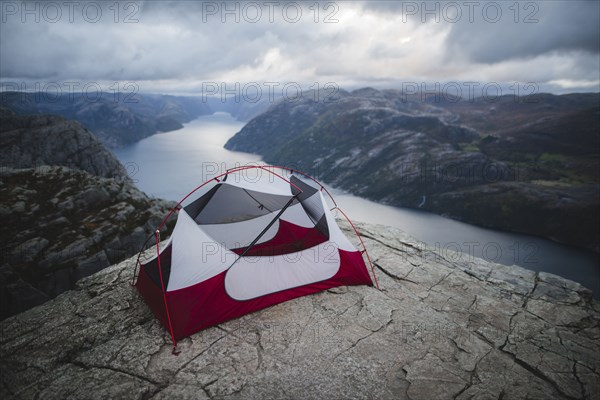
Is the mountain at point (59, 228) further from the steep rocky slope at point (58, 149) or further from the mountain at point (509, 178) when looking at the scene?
the mountain at point (509, 178)

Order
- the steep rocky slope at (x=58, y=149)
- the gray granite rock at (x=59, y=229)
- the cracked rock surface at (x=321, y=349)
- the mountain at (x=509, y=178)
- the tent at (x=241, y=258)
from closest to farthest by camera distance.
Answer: the cracked rock surface at (x=321, y=349), the tent at (x=241, y=258), the gray granite rock at (x=59, y=229), the steep rocky slope at (x=58, y=149), the mountain at (x=509, y=178)

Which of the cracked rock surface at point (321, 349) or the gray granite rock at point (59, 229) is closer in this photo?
the cracked rock surface at point (321, 349)

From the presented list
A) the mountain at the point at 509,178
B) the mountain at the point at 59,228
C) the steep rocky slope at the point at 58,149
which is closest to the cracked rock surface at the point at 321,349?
the mountain at the point at 59,228

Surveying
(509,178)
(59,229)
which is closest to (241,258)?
(59,229)

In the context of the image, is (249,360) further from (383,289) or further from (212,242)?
(383,289)

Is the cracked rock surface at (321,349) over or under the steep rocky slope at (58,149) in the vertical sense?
under

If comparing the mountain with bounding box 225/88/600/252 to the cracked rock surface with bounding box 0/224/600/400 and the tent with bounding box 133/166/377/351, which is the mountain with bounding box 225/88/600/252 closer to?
the cracked rock surface with bounding box 0/224/600/400
